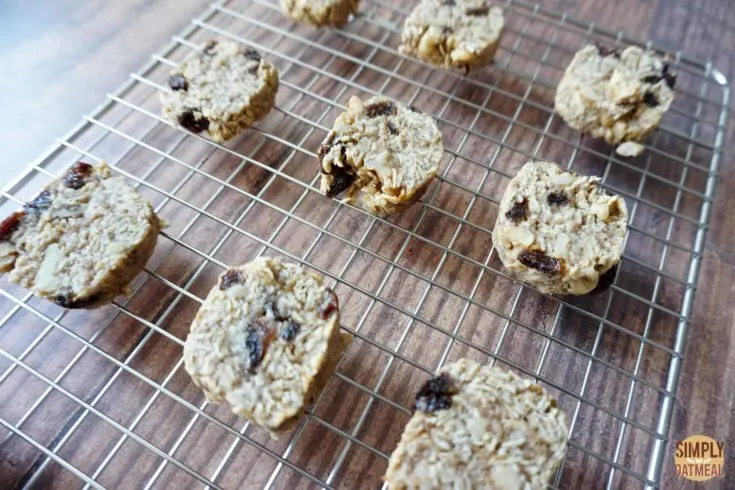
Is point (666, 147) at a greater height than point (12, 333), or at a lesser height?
greater

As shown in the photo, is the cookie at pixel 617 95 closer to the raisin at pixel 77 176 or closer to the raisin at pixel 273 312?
the raisin at pixel 273 312

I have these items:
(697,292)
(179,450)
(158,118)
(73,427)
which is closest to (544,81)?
(697,292)

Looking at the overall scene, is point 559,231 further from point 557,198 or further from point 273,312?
point 273,312

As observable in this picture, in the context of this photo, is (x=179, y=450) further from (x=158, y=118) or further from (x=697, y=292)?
(x=697, y=292)

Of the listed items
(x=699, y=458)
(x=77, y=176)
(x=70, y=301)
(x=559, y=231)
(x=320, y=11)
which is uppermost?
(x=320, y=11)

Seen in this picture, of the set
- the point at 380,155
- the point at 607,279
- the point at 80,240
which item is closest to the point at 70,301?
the point at 80,240

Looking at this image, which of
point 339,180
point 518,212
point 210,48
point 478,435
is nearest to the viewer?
point 478,435
